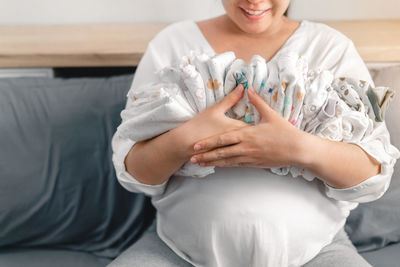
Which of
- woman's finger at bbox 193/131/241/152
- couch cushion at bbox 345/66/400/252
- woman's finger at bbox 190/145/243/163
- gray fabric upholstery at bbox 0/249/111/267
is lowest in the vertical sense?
gray fabric upholstery at bbox 0/249/111/267

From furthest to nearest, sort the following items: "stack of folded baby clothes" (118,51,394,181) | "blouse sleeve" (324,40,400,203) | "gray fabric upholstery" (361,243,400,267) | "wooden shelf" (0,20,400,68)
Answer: "wooden shelf" (0,20,400,68) < "gray fabric upholstery" (361,243,400,267) < "blouse sleeve" (324,40,400,203) < "stack of folded baby clothes" (118,51,394,181)

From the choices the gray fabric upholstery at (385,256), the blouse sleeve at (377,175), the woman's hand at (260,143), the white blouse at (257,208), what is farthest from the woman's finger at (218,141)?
the gray fabric upholstery at (385,256)

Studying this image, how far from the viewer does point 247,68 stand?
881mm

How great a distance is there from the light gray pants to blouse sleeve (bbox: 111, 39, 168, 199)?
0.51ft

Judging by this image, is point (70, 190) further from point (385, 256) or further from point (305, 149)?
point (385, 256)

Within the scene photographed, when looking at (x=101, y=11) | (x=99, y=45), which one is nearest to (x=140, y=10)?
(x=101, y=11)

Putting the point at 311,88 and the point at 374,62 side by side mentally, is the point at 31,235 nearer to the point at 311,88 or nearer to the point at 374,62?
the point at 311,88

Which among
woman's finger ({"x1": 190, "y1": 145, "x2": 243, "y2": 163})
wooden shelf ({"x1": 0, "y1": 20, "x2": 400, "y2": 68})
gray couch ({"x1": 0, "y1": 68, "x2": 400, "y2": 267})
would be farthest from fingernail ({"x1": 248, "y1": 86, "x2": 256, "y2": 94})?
wooden shelf ({"x1": 0, "y1": 20, "x2": 400, "y2": 68})

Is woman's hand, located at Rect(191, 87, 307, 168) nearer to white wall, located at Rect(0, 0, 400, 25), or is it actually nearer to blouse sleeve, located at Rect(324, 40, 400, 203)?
blouse sleeve, located at Rect(324, 40, 400, 203)

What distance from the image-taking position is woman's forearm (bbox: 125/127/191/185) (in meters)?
0.90

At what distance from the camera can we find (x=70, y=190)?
4.41ft

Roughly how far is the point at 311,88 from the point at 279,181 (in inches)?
9.6

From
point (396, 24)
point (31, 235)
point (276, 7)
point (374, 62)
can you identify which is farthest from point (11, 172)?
point (396, 24)

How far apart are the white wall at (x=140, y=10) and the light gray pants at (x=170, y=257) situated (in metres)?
1.09
